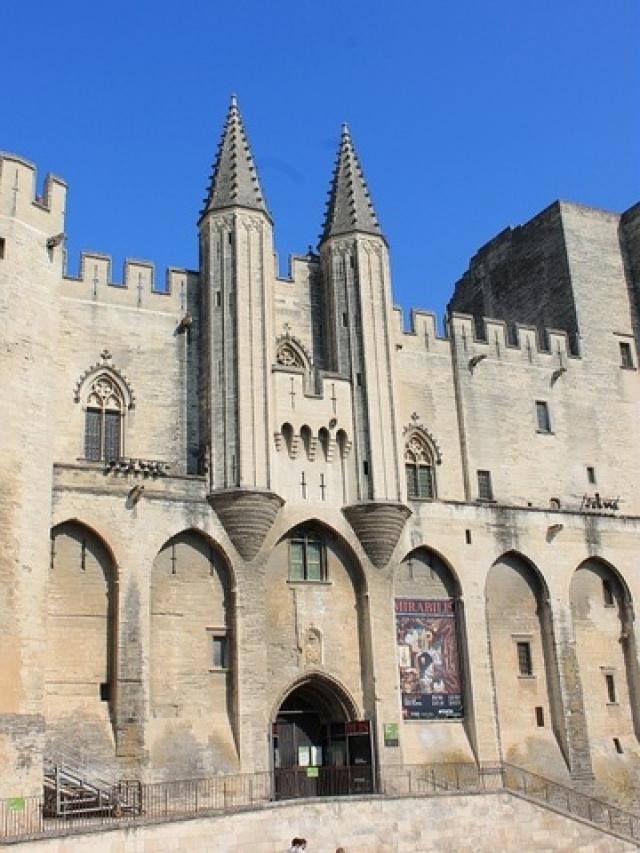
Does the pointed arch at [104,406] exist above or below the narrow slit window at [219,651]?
above

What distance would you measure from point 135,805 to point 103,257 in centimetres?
1545

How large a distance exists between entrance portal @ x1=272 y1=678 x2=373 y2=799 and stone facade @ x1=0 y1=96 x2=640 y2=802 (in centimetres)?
33

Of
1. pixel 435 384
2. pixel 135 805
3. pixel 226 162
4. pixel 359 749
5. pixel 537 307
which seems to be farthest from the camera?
pixel 537 307

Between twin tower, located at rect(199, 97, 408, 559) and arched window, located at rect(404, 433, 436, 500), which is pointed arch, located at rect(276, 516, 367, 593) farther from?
arched window, located at rect(404, 433, 436, 500)

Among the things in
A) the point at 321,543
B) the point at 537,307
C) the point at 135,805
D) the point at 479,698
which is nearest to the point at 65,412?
the point at 321,543

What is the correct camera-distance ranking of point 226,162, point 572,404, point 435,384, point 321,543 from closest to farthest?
point 321,543 → point 226,162 → point 435,384 → point 572,404

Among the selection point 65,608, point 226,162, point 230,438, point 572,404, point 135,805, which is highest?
point 226,162

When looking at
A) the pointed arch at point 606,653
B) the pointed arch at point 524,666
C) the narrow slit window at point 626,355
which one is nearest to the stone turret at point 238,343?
the pointed arch at point 524,666

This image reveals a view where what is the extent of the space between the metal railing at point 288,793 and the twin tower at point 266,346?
6.04 metres

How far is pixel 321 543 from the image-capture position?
102 ft

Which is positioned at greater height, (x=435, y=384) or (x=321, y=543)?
(x=435, y=384)

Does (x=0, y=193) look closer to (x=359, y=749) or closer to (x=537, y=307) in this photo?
(x=359, y=749)

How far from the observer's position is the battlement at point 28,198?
2723 cm

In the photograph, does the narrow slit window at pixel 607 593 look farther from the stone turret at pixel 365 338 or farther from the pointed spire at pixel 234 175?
the pointed spire at pixel 234 175
